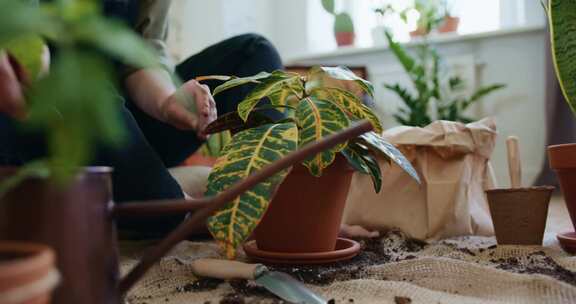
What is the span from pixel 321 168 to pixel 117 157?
35 centimetres

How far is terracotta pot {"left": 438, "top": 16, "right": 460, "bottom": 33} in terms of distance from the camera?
2623 millimetres

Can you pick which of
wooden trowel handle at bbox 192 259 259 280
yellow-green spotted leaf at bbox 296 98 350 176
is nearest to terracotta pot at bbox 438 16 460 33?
yellow-green spotted leaf at bbox 296 98 350 176

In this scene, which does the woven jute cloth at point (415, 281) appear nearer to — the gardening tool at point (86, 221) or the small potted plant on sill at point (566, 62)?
the small potted plant on sill at point (566, 62)

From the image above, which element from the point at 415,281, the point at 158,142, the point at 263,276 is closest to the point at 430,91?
the point at 158,142

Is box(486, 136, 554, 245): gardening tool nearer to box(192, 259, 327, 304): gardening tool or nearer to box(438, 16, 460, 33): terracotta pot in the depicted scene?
box(192, 259, 327, 304): gardening tool

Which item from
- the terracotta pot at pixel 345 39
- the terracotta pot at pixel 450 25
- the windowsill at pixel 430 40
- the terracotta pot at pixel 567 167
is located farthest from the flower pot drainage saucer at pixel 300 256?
the terracotta pot at pixel 345 39

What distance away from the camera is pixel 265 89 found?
2.48 feet

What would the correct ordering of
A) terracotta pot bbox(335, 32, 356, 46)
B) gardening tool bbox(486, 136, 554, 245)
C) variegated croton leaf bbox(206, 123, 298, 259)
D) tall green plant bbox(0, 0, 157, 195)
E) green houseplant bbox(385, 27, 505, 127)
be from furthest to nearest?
terracotta pot bbox(335, 32, 356, 46), green houseplant bbox(385, 27, 505, 127), gardening tool bbox(486, 136, 554, 245), variegated croton leaf bbox(206, 123, 298, 259), tall green plant bbox(0, 0, 157, 195)

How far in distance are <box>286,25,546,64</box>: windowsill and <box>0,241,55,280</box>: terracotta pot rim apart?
8.07 feet

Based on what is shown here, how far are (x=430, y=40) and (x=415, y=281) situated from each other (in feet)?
7.02

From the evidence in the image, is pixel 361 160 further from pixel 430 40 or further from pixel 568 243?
pixel 430 40

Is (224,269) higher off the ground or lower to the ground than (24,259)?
lower

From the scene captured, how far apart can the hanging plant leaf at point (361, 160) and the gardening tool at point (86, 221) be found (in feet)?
1.18

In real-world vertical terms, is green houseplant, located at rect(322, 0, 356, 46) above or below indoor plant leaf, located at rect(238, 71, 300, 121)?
above
